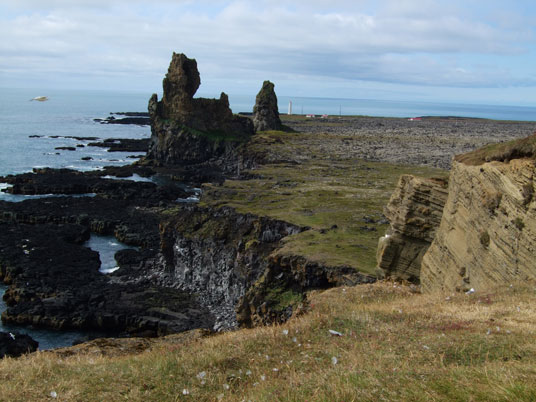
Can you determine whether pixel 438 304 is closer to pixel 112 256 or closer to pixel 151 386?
pixel 151 386

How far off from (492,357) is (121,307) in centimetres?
3708

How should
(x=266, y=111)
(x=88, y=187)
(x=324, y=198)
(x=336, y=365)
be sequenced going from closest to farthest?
(x=336, y=365) → (x=324, y=198) → (x=88, y=187) → (x=266, y=111)

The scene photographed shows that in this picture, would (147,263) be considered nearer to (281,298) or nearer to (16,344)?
(16,344)

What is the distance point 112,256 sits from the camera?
5809cm

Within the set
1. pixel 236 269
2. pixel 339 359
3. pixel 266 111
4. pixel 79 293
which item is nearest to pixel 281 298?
pixel 236 269

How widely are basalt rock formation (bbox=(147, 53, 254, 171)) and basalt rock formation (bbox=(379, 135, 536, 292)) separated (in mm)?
100657

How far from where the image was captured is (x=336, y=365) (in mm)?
9727

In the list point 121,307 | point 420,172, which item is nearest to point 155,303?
point 121,307

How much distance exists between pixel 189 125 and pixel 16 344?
10094 cm

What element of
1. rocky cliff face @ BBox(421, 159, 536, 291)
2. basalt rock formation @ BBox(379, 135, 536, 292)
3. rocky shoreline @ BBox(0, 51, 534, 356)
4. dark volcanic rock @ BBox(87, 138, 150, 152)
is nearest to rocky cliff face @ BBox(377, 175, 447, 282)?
basalt rock formation @ BBox(379, 135, 536, 292)

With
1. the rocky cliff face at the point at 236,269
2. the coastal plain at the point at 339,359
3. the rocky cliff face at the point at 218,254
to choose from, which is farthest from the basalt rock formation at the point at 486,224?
the rocky cliff face at the point at 218,254

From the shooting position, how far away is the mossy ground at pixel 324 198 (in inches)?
1388

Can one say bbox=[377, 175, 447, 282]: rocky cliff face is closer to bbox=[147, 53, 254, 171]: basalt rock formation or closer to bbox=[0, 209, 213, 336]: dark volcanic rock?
bbox=[0, 209, 213, 336]: dark volcanic rock

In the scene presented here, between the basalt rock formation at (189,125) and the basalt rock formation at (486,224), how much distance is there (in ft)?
330
